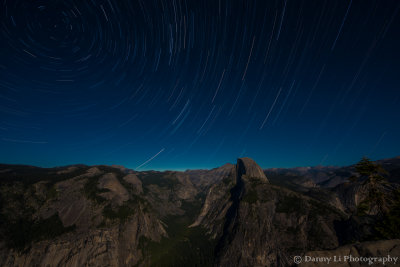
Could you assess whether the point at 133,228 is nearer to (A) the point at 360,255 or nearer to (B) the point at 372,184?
(B) the point at 372,184

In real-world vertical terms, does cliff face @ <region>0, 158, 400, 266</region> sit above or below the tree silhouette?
below

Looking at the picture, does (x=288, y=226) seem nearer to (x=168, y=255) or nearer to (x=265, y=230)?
(x=265, y=230)

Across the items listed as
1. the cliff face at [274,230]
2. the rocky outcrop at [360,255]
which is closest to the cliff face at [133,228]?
the cliff face at [274,230]

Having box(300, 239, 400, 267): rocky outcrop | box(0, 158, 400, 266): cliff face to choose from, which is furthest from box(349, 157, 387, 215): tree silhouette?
box(0, 158, 400, 266): cliff face

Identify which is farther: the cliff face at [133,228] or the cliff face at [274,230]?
the cliff face at [274,230]

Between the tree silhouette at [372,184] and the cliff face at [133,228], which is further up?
the tree silhouette at [372,184]

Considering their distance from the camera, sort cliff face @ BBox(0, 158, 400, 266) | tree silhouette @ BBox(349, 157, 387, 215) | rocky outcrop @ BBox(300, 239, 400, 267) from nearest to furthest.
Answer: rocky outcrop @ BBox(300, 239, 400, 267), tree silhouette @ BBox(349, 157, 387, 215), cliff face @ BBox(0, 158, 400, 266)

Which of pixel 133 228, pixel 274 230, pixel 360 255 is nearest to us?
pixel 360 255

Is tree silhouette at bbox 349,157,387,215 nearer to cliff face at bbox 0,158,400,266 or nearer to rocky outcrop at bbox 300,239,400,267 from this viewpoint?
rocky outcrop at bbox 300,239,400,267

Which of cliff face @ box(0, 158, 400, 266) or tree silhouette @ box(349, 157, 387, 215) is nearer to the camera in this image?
tree silhouette @ box(349, 157, 387, 215)

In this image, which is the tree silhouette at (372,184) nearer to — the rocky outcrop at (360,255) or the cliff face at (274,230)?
the rocky outcrop at (360,255)

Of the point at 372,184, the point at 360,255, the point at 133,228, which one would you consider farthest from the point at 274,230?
the point at 360,255
